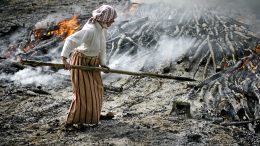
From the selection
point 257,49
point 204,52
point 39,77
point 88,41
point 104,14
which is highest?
point 104,14

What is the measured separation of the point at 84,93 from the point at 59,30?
6595 mm

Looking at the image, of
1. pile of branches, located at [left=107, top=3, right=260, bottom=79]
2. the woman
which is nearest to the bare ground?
the woman

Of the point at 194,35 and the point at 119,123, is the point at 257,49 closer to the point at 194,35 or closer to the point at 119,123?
the point at 194,35

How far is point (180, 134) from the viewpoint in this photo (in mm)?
5785

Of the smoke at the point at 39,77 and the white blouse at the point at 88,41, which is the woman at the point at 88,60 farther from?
the smoke at the point at 39,77

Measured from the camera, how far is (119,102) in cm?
767

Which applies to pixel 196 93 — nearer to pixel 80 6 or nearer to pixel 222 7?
pixel 222 7

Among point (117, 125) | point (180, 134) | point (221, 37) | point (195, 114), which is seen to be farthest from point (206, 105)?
point (221, 37)

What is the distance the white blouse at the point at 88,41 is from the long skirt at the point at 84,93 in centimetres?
12

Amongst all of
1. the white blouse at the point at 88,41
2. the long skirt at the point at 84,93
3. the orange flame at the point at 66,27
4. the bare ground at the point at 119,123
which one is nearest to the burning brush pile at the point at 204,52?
the bare ground at the point at 119,123

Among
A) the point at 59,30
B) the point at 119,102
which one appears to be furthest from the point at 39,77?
the point at 59,30

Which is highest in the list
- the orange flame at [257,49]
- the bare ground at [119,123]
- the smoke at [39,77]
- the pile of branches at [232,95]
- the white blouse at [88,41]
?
the white blouse at [88,41]

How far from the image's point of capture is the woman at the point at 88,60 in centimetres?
562

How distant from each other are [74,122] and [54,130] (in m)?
0.36
